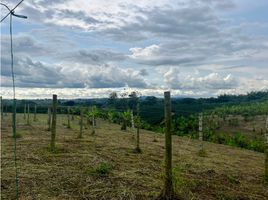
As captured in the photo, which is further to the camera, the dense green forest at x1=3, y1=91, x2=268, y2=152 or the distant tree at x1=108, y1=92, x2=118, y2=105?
the distant tree at x1=108, y1=92, x2=118, y2=105

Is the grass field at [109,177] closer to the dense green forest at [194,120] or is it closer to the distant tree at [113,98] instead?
the dense green forest at [194,120]

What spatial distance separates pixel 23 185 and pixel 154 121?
107 ft

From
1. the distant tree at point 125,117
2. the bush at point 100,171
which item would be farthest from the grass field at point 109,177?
the distant tree at point 125,117

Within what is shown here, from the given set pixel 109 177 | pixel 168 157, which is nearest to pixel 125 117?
pixel 109 177

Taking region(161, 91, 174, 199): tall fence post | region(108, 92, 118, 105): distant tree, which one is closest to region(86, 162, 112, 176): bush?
region(161, 91, 174, 199): tall fence post

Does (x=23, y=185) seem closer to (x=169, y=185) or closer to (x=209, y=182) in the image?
(x=169, y=185)

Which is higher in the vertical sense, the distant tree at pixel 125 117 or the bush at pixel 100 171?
the distant tree at pixel 125 117

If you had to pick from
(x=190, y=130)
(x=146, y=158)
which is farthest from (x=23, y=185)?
(x=190, y=130)

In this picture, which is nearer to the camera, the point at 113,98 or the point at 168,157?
the point at 168,157

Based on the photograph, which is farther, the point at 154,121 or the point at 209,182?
the point at 154,121

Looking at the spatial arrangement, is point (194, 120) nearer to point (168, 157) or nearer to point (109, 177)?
point (109, 177)

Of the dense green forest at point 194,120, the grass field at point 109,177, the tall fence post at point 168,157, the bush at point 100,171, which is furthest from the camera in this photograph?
the dense green forest at point 194,120

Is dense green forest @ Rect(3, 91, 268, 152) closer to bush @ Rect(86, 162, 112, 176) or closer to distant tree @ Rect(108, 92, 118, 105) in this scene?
distant tree @ Rect(108, 92, 118, 105)

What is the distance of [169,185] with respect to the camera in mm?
6957
